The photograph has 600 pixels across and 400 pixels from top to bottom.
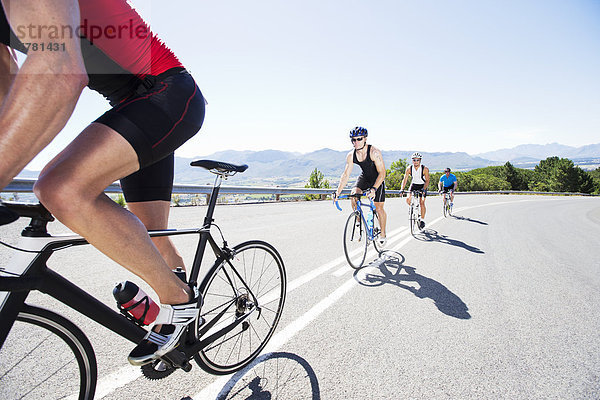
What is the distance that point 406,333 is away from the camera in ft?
8.96

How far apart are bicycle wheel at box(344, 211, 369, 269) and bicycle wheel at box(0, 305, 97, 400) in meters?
3.59

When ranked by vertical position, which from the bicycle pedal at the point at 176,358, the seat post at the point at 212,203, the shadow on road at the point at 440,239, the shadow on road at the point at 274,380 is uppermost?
the seat post at the point at 212,203

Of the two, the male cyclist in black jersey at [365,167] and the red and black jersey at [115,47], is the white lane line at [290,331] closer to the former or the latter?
the male cyclist in black jersey at [365,167]

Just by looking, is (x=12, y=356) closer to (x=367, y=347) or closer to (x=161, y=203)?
(x=161, y=203)

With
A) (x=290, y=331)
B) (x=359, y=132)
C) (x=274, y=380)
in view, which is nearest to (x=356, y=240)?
(x=359, y=132)

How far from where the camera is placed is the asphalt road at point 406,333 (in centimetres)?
195

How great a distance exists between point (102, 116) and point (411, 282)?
407cm

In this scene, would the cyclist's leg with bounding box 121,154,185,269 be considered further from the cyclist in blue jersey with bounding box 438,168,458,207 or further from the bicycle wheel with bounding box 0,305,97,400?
the cyclist in blue jersey with bounding box 438,168,458,207

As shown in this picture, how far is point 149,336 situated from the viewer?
1454 mm

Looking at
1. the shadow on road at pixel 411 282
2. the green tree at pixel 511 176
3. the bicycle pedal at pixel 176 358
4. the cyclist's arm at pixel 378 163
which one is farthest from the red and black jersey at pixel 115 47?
the green tree at pixel 511 176

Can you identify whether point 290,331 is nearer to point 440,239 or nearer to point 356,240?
point 356,240

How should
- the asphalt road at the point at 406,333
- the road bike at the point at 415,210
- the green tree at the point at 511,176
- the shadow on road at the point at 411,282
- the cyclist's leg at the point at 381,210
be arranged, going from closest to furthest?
the asphalt road at the point at 406,333, the shadow on road at the point at 411,282, the cyclist's leg at the point at 381,210, the road bike at the point at 415,210, the green tree at the point at 511,176

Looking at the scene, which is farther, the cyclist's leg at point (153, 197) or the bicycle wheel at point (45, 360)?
the cyclist's leg at point (153, 197)

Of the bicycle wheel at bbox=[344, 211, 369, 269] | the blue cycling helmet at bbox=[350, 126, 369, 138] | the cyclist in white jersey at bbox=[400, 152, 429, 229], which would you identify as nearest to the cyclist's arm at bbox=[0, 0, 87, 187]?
the bicycle wheel at bbox=[344, 211, 369, 269]
